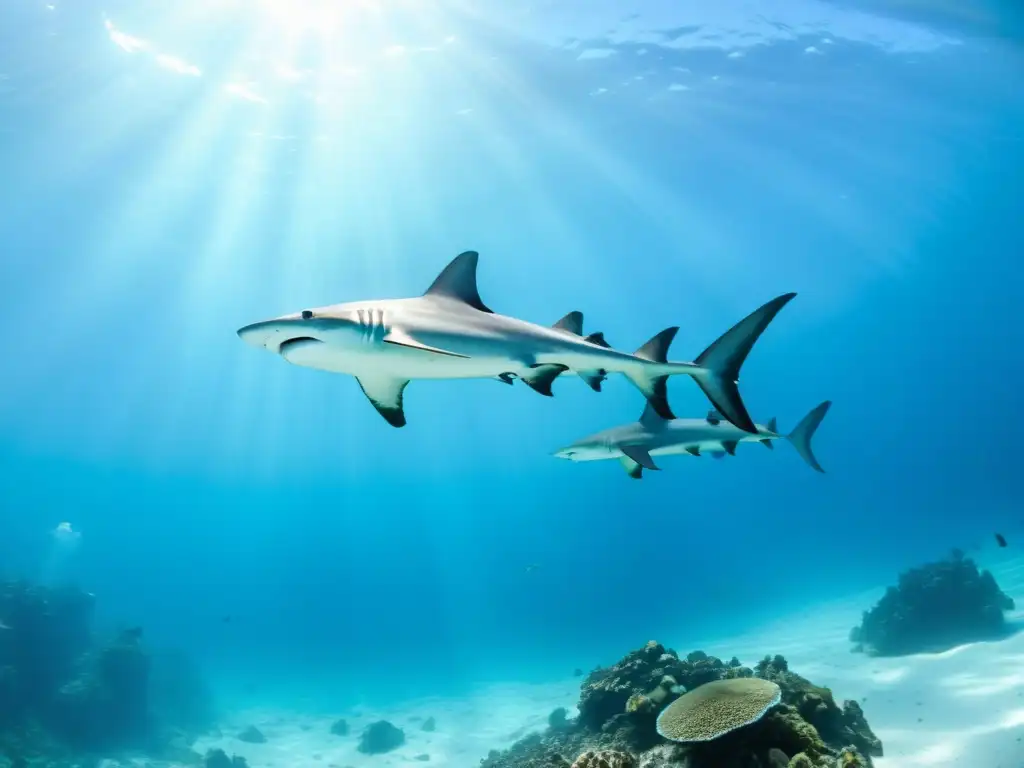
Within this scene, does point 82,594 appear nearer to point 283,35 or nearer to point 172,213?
point 172,213

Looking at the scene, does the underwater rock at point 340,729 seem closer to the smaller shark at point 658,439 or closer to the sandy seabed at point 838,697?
the sandy seabed at point 838,697

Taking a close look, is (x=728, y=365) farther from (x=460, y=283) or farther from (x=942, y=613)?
(x=942, y=613)

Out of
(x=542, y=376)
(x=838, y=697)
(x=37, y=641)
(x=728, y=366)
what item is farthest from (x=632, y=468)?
(x=37, y=641)

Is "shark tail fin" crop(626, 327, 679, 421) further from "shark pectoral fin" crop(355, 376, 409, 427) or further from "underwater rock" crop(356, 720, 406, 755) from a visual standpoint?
"underwater rock" crop(356, 720, 406, 755)

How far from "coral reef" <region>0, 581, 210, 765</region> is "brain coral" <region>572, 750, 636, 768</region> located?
21.3 m

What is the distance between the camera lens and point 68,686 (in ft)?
72.0

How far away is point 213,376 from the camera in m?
67.2

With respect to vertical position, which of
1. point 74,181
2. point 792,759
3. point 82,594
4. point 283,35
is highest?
point 74,181

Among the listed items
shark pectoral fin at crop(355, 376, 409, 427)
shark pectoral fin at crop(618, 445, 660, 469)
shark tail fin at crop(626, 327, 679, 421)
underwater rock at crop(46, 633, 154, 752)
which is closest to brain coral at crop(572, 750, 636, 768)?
shark tail fin at crop(626, 327, 679, 421)

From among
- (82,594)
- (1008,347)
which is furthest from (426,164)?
(1008,347)

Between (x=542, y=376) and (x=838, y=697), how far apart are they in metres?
11.9

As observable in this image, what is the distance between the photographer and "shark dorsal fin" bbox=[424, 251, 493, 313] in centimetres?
551

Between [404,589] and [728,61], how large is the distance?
135636 millimetres

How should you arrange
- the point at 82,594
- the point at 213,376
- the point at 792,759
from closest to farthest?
the point at 792,759 → the point at 82,594 → the point at 213,376
